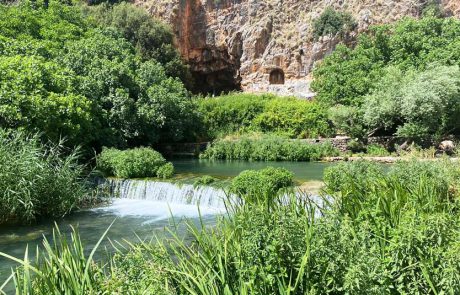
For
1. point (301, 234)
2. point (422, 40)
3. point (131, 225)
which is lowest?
point (131, 225)

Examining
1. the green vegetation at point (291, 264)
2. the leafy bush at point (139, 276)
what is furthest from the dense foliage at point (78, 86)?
the green vegetation at point (291, 264)

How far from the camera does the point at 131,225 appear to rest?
10.3 metres

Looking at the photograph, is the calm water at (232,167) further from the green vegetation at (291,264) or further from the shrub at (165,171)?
the green vegetation at (291,264)

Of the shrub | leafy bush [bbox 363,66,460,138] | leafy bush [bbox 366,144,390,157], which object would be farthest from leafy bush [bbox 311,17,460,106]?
the shrub

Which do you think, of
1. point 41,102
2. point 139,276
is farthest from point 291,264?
point 41,102

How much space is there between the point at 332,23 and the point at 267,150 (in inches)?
585

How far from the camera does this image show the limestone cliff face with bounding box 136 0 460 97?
32.9 metres

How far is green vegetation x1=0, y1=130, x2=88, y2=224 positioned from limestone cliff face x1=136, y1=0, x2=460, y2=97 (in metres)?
23.5

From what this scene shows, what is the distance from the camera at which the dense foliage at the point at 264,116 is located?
84.1ft

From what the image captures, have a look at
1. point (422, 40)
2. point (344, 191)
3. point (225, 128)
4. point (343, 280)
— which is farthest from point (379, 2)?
point (343, 280)

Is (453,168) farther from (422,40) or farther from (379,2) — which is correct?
(379,2)

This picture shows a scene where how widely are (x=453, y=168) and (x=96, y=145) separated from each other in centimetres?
1365

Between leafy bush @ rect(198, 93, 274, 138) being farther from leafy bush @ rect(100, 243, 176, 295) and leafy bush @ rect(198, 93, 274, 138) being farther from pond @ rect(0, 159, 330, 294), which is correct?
leafy bush @ rect(100, 243, 176, 295)

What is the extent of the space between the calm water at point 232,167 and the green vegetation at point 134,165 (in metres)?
1.37
